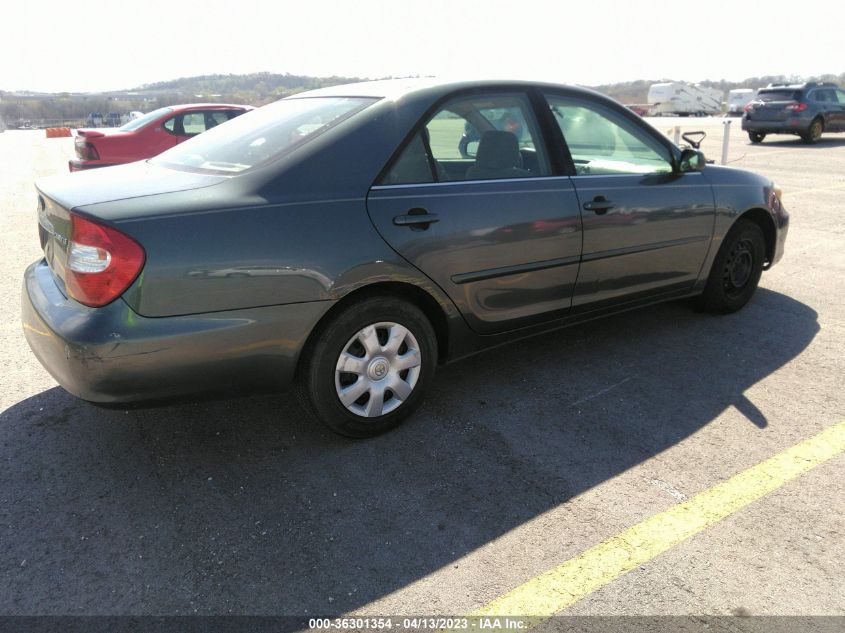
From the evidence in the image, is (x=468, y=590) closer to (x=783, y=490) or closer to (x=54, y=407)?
(x=783, y=490)

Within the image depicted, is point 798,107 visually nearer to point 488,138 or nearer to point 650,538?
point 488,138

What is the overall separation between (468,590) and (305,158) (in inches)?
73.8

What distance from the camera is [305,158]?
3020 millimetres

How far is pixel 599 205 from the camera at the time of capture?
12.5ft

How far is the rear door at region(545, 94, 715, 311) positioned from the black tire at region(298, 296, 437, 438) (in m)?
1.09

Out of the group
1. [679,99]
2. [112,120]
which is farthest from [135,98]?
[679,99]

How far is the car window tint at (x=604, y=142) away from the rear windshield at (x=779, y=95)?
17454mm

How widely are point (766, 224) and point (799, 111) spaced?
16283 mm

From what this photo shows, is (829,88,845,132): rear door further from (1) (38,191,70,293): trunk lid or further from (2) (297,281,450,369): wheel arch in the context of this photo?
(1) (38,191,70,293): trunk lid

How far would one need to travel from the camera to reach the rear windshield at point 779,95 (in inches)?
736

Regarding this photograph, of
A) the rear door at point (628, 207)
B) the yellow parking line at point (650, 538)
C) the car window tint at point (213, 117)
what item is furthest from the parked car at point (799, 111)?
the yellow parking line at point (650, 538)

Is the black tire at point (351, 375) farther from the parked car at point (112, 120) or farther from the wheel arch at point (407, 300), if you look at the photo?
the parked car at point (112, 120)

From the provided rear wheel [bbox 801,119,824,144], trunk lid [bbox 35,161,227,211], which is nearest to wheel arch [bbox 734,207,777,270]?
trunk lid [bbox 35,161,227,211]

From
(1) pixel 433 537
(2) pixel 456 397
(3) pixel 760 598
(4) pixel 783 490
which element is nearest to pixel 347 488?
(1) pixel 433 537
